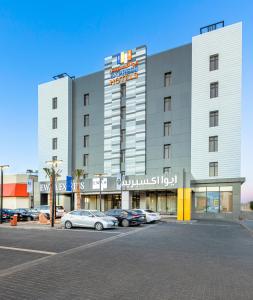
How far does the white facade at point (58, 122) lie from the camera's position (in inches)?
1838

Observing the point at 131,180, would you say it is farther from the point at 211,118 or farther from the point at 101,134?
the point at 211,118

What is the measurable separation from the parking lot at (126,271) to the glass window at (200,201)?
22.3m

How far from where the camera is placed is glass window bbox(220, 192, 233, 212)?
34219mm

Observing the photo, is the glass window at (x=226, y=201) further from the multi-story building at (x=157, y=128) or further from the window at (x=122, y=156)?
the window at (x=122, y=156)

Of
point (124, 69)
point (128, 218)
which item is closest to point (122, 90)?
point (124, 69)

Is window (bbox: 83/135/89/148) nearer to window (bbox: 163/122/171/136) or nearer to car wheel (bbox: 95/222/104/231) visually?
window (bbox: 163/122/171/136)

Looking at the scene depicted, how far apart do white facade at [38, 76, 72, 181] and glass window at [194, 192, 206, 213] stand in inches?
820

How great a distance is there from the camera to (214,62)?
36.3 meters

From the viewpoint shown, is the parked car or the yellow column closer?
the parked car

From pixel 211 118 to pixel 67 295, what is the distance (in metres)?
32.8

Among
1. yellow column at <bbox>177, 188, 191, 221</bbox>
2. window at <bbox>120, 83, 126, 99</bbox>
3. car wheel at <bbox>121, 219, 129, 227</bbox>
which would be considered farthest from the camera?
window at <bbox>120, 83, 126, 99</bbox>

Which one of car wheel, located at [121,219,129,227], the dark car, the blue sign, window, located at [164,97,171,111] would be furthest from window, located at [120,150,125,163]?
car wheel, located at [121,219,129,227]

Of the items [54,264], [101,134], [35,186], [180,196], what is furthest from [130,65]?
[54,264]

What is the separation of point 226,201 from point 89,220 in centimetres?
1966
